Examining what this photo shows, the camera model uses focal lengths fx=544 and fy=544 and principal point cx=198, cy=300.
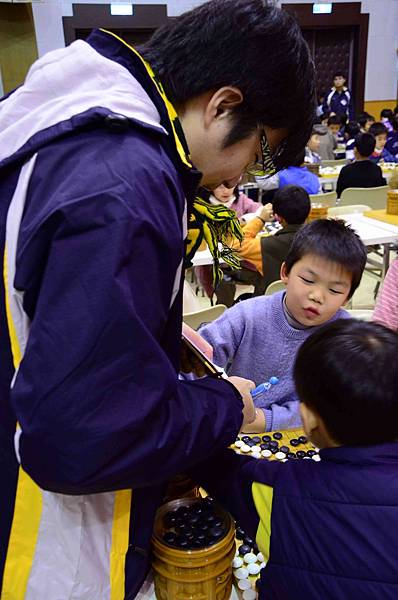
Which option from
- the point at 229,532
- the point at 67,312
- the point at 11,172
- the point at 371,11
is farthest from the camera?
the point at 371,11

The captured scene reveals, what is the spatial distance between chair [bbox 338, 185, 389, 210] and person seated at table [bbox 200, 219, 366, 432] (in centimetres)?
349

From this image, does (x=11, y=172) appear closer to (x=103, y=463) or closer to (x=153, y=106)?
(x=153, y=106)

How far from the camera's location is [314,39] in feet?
39.7

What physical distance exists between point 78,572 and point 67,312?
43cm

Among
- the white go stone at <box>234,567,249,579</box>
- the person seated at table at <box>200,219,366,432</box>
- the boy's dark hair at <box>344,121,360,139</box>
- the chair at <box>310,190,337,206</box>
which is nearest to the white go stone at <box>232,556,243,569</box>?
the white go stone at <box>234,567,249,579</box>

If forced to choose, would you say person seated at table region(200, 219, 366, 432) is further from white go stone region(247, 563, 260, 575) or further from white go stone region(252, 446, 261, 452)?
white go stone region(247, 563, 260, 575)

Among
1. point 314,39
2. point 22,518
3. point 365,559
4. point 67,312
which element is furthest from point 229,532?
point 314,39

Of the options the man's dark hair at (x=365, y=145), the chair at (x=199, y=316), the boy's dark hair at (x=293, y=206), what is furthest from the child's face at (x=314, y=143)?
the chair at (x=199, y=316)

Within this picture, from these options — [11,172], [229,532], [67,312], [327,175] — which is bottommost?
[327,175]

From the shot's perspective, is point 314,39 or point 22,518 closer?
point 22,518

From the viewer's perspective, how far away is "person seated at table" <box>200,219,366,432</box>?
1823mm

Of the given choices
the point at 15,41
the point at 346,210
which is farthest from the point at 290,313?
the point at 15,41

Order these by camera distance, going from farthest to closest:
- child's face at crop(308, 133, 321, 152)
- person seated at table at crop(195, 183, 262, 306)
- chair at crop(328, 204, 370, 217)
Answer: child's face at crop(308, 133, 321, 152) < chair at crop(328, 204, 370, 217) < person seated at table at crop(195, 183, 262, 306)

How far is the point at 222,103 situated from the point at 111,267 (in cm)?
34
